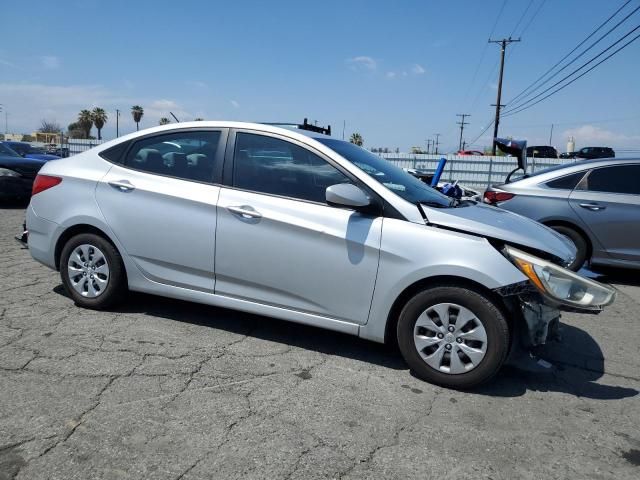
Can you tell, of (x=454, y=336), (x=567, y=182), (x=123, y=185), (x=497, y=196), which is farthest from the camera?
(x=497, y=196)

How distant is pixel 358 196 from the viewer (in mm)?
3420

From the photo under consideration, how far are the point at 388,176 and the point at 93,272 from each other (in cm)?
261

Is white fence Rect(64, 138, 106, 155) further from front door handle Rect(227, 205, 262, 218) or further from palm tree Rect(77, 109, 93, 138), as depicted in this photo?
palm tree Rect(77, 109, 93, 138)

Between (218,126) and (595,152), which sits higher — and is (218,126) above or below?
below

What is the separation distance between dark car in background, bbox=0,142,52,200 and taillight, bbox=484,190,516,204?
8593mm

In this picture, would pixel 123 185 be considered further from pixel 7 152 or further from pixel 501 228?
pixel 7 152

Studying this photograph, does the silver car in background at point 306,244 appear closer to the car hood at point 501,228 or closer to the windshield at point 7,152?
the car hood at point 501,228

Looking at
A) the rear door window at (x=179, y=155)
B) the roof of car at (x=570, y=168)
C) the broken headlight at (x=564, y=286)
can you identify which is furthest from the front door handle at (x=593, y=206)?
the rear door window at (x=179, y=155)

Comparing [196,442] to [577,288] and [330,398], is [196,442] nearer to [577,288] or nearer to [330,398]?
[330,398]

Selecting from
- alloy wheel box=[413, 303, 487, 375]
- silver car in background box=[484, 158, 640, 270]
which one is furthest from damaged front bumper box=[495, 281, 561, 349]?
silver car in background box=[484, 158, 640, 270]

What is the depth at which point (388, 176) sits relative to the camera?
13.0ft

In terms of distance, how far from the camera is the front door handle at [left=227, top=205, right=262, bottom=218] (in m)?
3.69

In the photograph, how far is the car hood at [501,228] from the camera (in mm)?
3305

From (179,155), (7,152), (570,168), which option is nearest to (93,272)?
(179,155)
